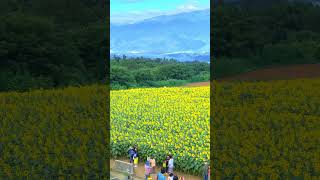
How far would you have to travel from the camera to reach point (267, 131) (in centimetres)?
1034

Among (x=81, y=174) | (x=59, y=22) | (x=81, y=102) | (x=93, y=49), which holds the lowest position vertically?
(x=81, y=174)

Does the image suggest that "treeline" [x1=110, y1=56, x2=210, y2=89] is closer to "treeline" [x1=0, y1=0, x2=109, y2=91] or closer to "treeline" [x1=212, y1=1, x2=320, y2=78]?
"treeline" [x1=212, y1=1, x2=320, y2=78]

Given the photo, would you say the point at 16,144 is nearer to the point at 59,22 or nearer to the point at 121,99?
the point at 121,99

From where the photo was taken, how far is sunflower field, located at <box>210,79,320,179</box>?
780 cm

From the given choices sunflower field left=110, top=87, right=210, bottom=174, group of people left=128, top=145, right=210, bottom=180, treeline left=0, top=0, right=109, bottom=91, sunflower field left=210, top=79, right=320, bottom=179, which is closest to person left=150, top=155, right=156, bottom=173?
group of people left=128, top=145, right=210, bottom=180

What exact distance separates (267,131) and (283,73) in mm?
11868

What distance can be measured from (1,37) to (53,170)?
12337mm

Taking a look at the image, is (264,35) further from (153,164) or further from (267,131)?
(153,164)

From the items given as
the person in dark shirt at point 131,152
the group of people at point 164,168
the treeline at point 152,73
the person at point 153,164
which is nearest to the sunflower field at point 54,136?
the person in dark shirt at point 131,152

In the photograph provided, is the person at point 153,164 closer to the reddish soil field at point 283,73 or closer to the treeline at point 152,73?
the reddish soil field at point 283,73

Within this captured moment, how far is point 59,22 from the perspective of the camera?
860 inches

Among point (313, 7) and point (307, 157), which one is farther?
point (313, 7)

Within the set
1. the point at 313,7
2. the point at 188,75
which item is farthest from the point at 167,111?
the point at 313,7

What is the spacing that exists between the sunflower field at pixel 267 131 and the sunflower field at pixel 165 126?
48cm
